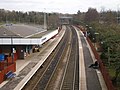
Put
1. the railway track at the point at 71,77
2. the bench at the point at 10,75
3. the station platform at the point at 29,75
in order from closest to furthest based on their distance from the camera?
1. the station platform at the point at 29,75
2. the railway track at the point at 71,77
3. the bench at the point at 10,75

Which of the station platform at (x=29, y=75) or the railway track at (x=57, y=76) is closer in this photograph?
the station platform at (x=29, y=75)

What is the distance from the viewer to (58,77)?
32.9 meters

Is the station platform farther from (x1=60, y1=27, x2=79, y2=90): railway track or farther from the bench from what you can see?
(x1=60, y1=27, x2=79, y2=90): railway track

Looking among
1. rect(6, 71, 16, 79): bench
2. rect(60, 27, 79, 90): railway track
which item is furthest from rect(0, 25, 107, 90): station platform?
rect(60, 27, 79, 90): railway track

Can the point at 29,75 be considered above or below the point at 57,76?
above

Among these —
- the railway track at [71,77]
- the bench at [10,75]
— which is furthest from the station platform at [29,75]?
Result: the railway track at [71,77]

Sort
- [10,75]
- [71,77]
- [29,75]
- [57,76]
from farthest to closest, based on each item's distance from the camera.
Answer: [57,76], [71,77], [29,75], [10,75]

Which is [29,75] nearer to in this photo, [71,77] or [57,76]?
[57,76]

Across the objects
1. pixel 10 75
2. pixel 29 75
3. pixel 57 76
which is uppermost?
pixel 10 75

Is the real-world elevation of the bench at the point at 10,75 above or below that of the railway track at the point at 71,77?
above

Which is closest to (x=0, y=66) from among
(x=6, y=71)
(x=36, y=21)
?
(x=6, y=71)

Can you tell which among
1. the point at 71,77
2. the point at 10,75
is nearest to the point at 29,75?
the point at 10,75

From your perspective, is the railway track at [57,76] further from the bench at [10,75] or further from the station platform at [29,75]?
the bench at [10,75]

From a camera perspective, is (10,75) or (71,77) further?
(71,77)
